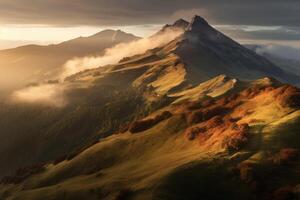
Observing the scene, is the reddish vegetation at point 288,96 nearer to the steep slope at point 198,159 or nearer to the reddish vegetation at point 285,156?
the steep slope at point 198,159

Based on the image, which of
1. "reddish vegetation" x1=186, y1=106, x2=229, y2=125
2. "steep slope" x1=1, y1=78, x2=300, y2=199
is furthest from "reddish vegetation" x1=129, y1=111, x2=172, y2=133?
"reddish vegetation" x1=186, y1=106, x2=229, y2=125

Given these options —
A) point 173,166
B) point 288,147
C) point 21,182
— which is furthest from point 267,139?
point 21,182

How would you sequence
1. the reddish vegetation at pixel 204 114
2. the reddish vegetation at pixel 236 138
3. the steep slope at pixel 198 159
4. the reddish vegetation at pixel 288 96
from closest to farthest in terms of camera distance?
the steep slope at pixel 198 159 → the reddish vegetation at pixel 236 138 → the reddish vegetation at pixel 288 96 → the reddish vegetation at pixel 204 114

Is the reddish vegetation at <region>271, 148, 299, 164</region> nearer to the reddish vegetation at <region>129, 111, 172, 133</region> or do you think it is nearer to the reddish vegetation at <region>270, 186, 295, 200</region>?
the reddish vegetation at <region>270, 186, 295, 200</region>

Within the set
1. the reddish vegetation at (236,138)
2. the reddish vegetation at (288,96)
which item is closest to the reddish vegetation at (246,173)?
the reddish vegetation at (236,138)

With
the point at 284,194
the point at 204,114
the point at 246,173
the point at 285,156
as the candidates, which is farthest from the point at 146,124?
the point at 284,194

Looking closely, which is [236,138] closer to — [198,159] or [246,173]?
[198,159]

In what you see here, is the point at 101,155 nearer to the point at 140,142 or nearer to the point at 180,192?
the point at 140,142

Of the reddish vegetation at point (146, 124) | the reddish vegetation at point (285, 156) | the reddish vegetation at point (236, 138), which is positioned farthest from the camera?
the reddish vegetation at point (146, 124)
